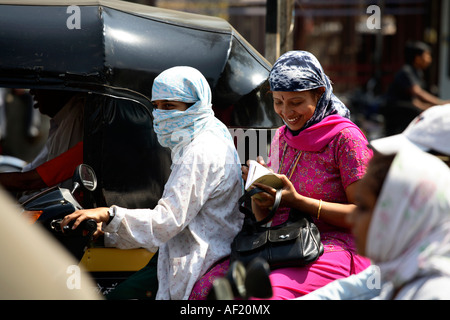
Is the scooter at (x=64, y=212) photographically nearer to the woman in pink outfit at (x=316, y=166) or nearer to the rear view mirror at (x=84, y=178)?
the rear view mirror at (x=84, y=178)

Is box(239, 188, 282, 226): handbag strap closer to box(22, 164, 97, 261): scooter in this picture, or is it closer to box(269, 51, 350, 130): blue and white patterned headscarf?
box(269, 51, 350, 130): blue and white patterned headscarf

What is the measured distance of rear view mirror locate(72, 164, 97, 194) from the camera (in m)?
3.21

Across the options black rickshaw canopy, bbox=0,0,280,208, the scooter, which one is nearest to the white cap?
the scooter

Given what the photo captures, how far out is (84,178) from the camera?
325 centimetres

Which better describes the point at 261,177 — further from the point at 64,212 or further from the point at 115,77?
the point at 115,77

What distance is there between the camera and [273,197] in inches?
115

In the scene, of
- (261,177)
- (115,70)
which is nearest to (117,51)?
(115,70)

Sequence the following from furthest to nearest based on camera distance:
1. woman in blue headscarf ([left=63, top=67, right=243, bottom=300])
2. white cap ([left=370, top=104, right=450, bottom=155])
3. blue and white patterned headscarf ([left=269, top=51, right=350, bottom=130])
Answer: blue and white patterned headscarf ([left=269, top=51, right=350, bottom=130])
woman in blue headscarf ([left=63, top=67, right=243, bottom=300])
white cap ([left=370, top=104, right=450, bottom=155])

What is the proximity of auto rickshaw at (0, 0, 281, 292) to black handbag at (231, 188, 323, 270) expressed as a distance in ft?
3.17

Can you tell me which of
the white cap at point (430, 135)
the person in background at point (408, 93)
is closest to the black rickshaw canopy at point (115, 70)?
the white cap at point (430, 135)

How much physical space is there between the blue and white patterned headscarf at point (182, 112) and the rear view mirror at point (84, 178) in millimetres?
386

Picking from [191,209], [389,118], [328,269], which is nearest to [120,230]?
[191,209]

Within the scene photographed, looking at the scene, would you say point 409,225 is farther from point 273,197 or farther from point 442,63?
point 442,63

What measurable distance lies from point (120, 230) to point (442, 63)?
49.4 feet
